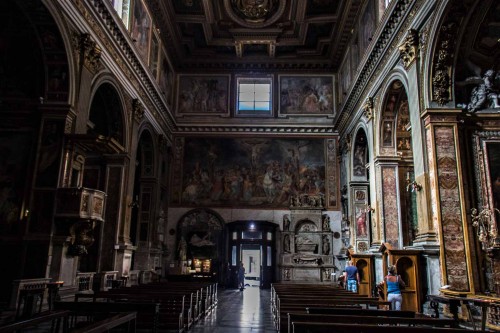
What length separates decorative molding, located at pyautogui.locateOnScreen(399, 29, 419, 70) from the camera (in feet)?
35.3

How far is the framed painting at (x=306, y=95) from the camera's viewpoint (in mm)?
22797

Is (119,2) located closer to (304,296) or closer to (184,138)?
(184,138)

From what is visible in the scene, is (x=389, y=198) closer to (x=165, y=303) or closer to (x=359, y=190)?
(x=359, y=190)

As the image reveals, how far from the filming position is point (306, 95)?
908 inches

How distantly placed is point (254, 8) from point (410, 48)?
10406mm

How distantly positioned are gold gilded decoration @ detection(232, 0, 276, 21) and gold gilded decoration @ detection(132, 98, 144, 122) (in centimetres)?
704

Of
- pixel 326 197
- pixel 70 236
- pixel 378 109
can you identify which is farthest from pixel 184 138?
pixel 70 236

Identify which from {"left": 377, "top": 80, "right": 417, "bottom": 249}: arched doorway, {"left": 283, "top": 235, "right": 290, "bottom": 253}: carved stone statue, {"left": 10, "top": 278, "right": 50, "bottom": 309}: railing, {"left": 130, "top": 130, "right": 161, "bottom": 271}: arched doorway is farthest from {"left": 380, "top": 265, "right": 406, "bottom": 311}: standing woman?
{"left": 283, "top": 235, "right": 290, "bottom": 253}: carved stone statue

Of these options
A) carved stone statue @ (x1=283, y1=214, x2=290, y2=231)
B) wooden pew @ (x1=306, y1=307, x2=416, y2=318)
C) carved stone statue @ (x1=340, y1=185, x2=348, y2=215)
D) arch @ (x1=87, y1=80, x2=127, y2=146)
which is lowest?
wooden pew @ (x1=306, y1=307, x2=416, y2=318)

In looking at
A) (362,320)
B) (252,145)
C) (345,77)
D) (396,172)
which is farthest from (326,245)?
(362,320)

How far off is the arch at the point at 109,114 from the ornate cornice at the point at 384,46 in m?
8.75

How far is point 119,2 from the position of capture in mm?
14211

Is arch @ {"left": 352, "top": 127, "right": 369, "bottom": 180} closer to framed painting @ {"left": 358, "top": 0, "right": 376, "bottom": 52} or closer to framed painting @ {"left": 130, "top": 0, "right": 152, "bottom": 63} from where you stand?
framed painting @ {"left": 358, "top": 0, "right": 376, "bottom": 52}

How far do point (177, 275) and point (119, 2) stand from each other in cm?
1110
